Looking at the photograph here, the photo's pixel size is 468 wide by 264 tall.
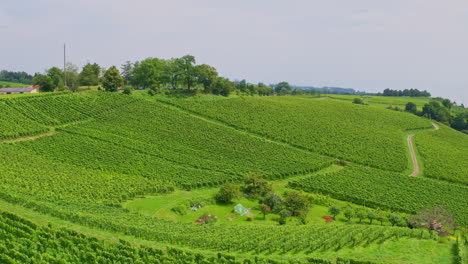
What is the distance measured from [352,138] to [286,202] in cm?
4287

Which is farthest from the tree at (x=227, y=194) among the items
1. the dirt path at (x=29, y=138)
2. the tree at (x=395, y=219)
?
the dirt path at (x=29, y=138)

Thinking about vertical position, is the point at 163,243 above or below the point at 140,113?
below

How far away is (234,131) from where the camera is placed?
7562cm

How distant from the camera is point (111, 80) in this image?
296 ft

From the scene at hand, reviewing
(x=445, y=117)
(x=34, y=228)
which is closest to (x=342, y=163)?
(x=34, y=228)

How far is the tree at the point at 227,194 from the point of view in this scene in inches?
1784

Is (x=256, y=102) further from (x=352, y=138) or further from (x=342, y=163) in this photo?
(x=342, y=163)

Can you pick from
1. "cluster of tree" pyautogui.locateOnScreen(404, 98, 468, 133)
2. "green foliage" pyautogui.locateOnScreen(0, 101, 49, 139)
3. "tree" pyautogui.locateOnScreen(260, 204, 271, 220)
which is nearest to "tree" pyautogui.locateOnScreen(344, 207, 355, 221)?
"tree" pyautogui.locateOnScreen(260, 204, 271, 220)

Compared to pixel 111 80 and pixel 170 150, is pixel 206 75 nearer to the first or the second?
pixel 111 80

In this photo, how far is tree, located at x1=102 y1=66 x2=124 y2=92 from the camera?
295 ft

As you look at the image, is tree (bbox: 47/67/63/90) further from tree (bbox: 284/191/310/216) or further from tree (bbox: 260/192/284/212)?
tree (bbox: 284/191/310/216)

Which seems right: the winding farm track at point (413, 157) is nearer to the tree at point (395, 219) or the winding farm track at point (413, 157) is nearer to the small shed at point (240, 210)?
the tree at point (395, 219)

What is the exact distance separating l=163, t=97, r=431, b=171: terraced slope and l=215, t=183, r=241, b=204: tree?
30872mm

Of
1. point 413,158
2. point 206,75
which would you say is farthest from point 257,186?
point 206,75
